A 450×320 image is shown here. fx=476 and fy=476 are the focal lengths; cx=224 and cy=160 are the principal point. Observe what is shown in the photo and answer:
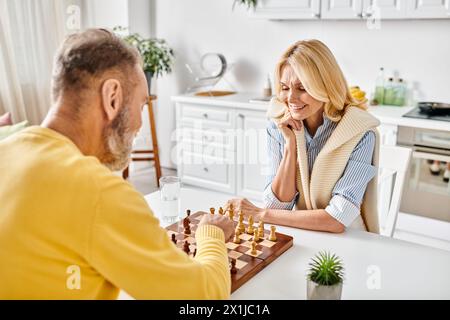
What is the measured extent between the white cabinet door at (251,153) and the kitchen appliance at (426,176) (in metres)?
1.01

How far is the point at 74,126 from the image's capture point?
961 millimetres

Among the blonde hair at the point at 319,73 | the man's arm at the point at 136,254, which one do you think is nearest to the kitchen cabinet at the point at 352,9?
the blonde hair at the point at 319,73

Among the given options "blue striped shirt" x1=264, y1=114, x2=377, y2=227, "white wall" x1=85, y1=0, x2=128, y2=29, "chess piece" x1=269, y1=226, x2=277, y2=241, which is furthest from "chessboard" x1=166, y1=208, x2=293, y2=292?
"white wall" x1=85, y1=0, x2=128, y2=29

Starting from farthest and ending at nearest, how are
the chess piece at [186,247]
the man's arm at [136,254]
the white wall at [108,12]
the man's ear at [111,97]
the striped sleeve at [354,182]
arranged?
1. the white wall at [108,12]
2. the striped sleeve at [354,182]
3. the chess piece at [186,247]
4. the man's ear at [111,97]
5. the man's arm at [136,254]

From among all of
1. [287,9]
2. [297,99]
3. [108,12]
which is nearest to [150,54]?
[108,12]

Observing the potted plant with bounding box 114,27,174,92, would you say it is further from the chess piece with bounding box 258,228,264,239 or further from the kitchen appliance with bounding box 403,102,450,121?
the chess piece with bounding box 258,228,264,239

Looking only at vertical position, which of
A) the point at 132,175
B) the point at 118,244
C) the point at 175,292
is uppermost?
the point at 118,244

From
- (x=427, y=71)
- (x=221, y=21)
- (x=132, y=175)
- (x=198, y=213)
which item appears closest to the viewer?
(x=198, y=213)

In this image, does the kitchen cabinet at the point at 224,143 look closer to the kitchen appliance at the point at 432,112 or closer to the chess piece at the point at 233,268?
the kitchen appliance at the point at 432,112

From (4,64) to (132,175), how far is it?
1.57 m

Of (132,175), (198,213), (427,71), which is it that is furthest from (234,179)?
(198,213)

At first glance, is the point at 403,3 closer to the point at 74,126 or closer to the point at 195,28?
the point at 195,28

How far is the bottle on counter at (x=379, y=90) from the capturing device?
3438 millimetres

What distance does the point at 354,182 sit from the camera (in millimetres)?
1622
